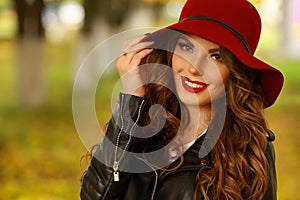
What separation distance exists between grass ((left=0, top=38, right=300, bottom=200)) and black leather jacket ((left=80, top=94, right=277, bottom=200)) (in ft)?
6.09

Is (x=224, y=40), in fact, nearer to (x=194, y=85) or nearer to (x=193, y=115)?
(x=194, y=85)

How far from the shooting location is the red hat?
255 cm

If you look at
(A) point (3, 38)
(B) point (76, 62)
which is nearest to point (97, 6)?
(B) point (76, 62)

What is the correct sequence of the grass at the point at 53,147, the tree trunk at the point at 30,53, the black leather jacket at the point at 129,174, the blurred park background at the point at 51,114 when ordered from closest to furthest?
the black leather jacket at the point at 129,174 < the grass at the point at 53,147 < the blurred park background at the point at 51,114 < the tree trunk at the point at 30,53

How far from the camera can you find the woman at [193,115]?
8.32 ft

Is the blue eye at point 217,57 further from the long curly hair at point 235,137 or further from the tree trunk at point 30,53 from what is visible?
the tree trunk at point 30,53

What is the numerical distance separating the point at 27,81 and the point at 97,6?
3.77 meters

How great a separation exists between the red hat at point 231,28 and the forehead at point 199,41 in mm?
34

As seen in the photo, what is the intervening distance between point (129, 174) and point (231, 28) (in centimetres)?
61

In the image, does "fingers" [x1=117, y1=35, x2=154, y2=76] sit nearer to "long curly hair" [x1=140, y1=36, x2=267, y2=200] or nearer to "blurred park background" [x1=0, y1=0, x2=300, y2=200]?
"long curly hair" [x1=140, y1=36, x2=267, y2=200]

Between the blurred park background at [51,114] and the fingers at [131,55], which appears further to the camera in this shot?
the blurred park background at [51,114]

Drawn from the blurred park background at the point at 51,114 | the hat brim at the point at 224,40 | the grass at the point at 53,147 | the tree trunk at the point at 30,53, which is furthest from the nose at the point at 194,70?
the tree trunk at the point at 30,53

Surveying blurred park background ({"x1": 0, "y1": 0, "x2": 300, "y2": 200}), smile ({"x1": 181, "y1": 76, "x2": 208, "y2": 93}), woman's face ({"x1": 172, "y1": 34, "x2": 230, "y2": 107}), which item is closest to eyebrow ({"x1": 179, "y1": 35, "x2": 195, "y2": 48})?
woman's face ({"x1": 172, "y1": 34, "x2": 230, "y2": 107})

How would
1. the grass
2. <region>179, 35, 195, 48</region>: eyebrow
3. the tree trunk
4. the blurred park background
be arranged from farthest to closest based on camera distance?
the tree trunk, the blurred park background, the grass, <region>179, 35, 195, 48</region>: eyebrow
